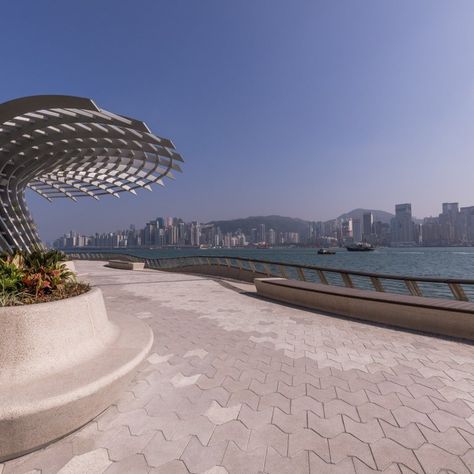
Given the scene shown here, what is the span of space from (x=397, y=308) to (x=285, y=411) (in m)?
5.16

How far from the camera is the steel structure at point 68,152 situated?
1429cm

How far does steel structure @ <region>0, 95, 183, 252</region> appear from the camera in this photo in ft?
46.9

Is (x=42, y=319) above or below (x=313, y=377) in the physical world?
above

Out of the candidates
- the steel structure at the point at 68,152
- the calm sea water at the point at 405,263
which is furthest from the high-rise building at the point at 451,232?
the steel structure at the point at 68,152

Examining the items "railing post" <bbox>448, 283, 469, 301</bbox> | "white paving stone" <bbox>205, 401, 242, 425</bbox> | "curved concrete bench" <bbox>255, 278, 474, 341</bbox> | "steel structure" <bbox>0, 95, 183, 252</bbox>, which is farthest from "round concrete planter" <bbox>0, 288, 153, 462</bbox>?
"steel structure" <bbox>0, 95, 183, 252</bbox>

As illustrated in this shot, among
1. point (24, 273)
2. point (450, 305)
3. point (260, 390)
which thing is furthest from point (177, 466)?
point (450, 305)

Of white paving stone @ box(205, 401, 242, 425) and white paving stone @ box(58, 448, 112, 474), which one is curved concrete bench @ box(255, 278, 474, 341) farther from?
white paving stone @ box(58, 448, 112, 474)

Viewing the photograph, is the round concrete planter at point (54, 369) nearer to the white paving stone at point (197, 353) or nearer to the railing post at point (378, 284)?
the white paving stone at point (197, 353)

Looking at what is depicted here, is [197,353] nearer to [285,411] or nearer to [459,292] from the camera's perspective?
[285,411]

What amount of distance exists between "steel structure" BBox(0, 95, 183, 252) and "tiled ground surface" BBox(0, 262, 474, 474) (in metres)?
12.7

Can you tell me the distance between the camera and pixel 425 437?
2.90m

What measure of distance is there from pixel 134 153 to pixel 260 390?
23.9 metres

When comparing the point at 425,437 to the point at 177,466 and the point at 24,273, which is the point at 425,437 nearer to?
the point at 177,466

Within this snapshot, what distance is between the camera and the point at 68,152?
982 inches
